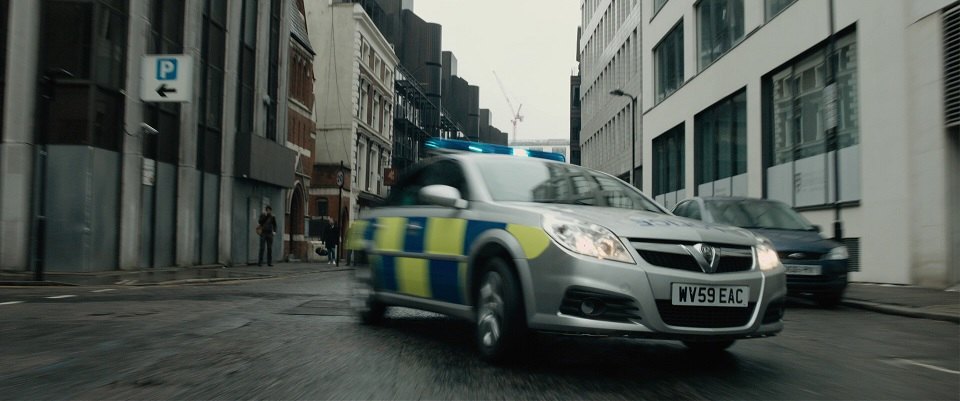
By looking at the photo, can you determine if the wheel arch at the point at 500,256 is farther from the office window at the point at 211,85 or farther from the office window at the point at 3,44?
the office window at the point at 211,85

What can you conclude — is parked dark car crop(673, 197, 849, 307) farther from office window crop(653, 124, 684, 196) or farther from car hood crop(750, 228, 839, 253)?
office window crop(653, 124, 684, 196)

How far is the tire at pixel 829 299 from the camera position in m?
11.0

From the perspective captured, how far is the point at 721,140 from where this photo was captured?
1022 inches

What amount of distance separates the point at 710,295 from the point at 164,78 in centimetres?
1674

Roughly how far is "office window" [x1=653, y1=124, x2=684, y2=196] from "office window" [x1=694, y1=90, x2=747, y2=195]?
256 cm

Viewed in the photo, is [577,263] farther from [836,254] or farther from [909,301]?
[909,301]

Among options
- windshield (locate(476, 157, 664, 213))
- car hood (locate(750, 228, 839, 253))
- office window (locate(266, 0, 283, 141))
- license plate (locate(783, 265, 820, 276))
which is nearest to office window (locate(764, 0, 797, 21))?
car hood (locate(750, 228, 839, 253))

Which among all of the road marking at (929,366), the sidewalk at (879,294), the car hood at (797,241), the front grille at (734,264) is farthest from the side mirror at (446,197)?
the car hood at (797,241)

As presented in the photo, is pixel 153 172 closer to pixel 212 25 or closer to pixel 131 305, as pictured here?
pixel 212 25

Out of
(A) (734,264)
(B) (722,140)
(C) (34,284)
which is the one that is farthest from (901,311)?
(B) (722,140)

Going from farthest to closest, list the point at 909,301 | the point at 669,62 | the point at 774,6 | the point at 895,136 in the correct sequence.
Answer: the point at 669,62 → the point at 774,6 → the point at 895,136 → the point at 909,301

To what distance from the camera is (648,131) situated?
1407 inches

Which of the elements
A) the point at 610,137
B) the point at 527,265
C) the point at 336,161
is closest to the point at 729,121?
the point at 527,265

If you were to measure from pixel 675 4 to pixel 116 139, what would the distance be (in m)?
20.8
